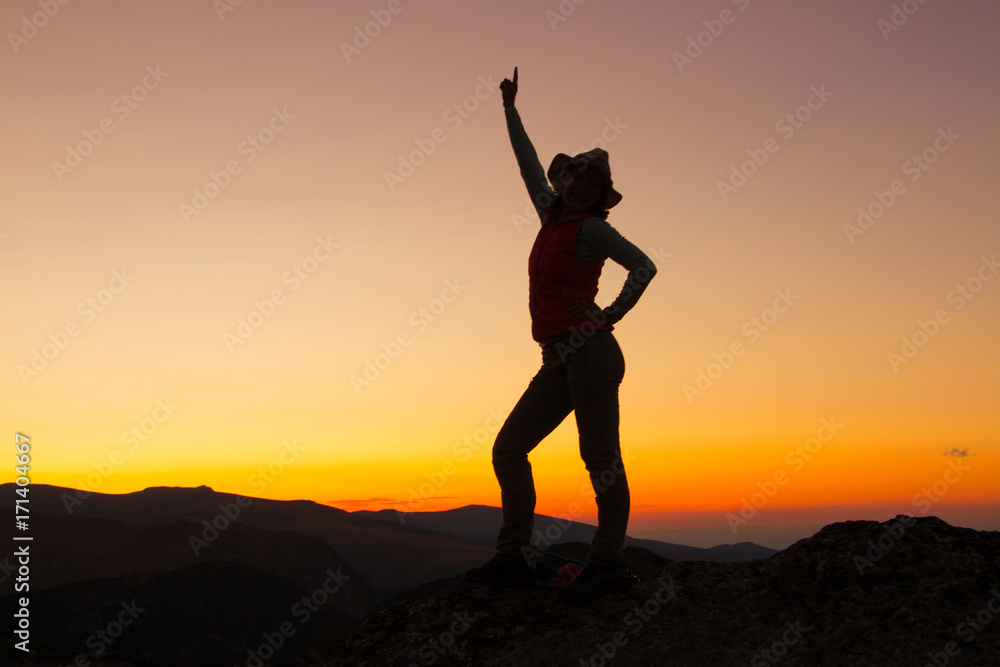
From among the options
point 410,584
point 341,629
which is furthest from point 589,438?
point 410,584

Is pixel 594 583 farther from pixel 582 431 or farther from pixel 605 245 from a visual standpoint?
pixel 605 245

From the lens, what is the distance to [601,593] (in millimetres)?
4621

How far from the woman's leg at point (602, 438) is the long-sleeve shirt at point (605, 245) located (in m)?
0.30

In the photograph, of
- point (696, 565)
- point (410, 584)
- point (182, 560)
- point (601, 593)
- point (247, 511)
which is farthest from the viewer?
point (247, 511)

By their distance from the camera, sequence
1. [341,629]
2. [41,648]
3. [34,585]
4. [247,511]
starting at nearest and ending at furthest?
[41,648] → [341,629] → [34,585] → [247,511]

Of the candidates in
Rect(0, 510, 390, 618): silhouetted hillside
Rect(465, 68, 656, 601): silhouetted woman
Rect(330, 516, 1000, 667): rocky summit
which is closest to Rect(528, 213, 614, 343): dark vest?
Rect(465, 68, 656, 601): silhouetted woman

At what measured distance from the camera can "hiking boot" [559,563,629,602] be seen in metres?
4.55

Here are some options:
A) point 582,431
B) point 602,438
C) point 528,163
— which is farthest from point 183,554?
point 602,438

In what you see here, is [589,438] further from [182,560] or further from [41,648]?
[182,560]

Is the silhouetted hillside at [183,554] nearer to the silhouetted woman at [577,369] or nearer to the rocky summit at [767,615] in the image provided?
the rocky summit at [767,615]

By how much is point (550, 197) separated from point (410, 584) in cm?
3071

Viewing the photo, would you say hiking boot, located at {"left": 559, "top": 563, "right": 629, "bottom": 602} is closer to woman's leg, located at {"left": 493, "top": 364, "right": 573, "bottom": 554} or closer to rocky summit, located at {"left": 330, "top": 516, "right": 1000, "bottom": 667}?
rocky summit, located at {"left": 330, "top": 516, "right": 1000, "bottom": 667}

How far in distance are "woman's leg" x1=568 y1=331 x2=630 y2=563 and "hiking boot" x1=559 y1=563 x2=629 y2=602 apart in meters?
0.06

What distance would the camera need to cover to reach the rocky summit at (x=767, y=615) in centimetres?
384
